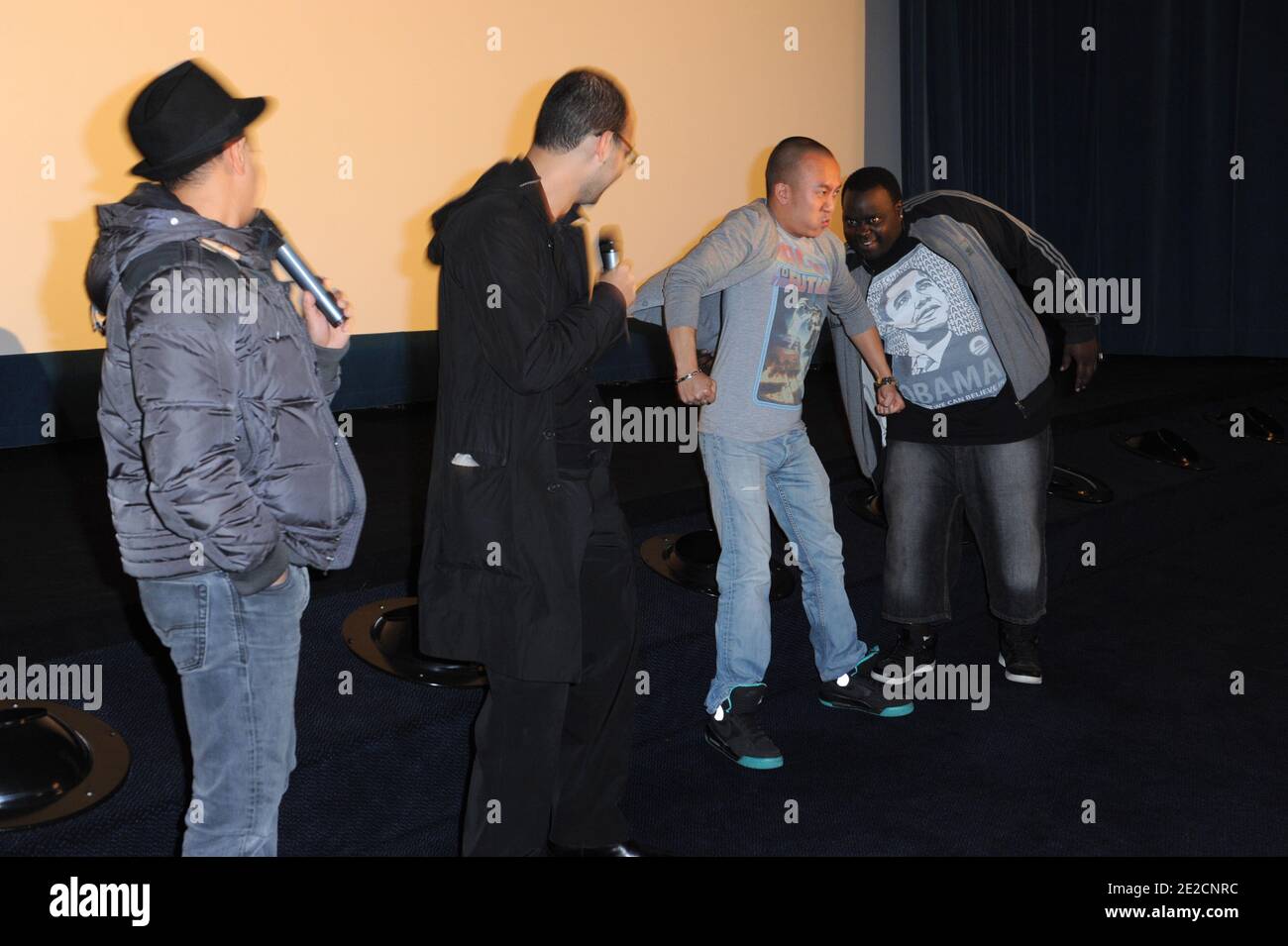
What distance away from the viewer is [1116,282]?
27.4 ft

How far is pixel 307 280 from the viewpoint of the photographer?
1.59 metres

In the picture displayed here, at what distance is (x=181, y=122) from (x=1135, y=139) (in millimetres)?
7881

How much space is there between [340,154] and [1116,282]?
547 centimetres

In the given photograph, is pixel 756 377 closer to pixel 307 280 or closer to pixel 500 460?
pixel 500 460

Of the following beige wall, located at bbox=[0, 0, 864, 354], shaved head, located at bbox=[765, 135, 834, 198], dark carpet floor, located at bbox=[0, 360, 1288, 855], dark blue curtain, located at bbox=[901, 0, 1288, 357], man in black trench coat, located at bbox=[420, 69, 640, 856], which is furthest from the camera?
dark blue curtain, located at bbox=[901, 0, 1288, 357]

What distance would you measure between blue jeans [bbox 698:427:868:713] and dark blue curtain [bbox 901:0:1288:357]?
5900 mm

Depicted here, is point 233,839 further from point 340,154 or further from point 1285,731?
Answer: point 340,154

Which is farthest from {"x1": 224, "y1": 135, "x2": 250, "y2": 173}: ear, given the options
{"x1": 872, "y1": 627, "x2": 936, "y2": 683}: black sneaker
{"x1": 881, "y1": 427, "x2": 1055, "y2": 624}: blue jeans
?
{"x1": 872, "y1": 627, "x2": 936, "y2": 683}: black sneaker

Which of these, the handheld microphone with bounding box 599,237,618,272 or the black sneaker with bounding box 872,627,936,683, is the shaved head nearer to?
the handheld microphone with bounding box 599,237,618,272

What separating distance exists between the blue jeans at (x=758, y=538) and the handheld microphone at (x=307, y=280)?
1.18m

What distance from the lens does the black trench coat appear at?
1.76m

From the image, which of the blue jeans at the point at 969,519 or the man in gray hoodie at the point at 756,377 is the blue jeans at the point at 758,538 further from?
the blue jeans at the point at 969,519

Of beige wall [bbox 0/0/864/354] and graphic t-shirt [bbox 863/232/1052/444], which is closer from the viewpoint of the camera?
graphic t-shirt [bbox 863/232/1052/444]

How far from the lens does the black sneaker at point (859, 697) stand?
117 inches
